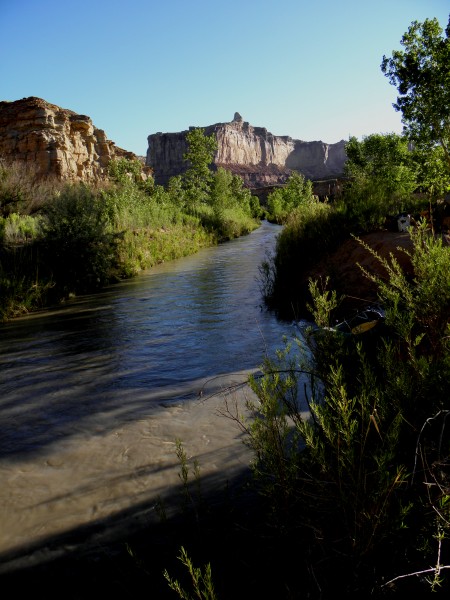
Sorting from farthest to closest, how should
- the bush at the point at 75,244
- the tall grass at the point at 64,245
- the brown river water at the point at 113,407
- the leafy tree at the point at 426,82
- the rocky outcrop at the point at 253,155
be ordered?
the rocky outcrop at the point at 253,155
the leafy tree at the point at 426,82
the bush at the point at 75,244
the tall grass at the point at 64,245
the brown river water at the point at 113,407

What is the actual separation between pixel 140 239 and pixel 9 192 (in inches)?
227

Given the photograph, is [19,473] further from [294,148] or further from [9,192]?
[294,148]

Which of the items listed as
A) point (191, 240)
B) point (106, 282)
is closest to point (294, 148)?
point (191, 240)

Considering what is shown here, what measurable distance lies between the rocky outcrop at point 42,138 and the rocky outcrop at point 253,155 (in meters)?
90.6

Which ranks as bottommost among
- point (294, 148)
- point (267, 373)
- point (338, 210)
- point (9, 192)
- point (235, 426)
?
point (235, 426)

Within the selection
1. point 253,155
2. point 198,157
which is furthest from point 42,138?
point 253,155

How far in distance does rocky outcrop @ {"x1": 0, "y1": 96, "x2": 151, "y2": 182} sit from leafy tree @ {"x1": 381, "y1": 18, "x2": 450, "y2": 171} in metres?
32.9

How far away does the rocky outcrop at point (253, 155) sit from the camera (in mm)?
141625

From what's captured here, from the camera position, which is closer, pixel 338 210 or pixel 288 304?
pixel 288 304

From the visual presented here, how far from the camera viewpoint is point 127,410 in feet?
13.4

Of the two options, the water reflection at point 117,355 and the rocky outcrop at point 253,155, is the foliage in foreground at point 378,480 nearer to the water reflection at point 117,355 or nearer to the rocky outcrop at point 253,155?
the water reflection at point 117,355

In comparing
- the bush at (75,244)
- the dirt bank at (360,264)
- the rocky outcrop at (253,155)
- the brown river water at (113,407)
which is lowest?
the brown river water at (113,407)

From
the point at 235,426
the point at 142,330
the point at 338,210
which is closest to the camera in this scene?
the point at 235,426

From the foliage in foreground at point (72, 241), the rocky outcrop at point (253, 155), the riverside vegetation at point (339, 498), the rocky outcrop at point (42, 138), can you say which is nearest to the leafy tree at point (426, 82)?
the foliage in foreground at point (72, 241)
